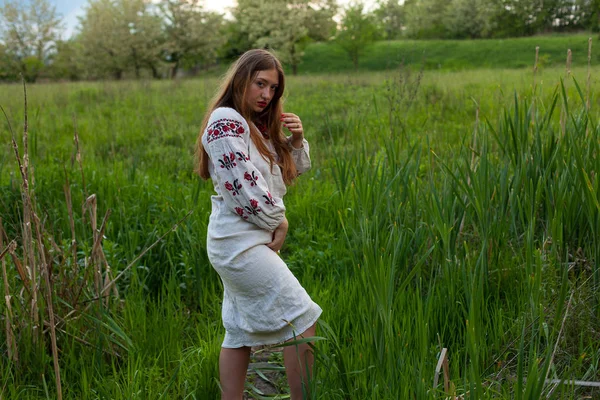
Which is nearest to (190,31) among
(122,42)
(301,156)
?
(122,42)

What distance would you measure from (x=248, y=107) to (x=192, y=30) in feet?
137

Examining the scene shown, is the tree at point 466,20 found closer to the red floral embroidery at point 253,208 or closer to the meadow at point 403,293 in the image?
the meadow at point 403,293

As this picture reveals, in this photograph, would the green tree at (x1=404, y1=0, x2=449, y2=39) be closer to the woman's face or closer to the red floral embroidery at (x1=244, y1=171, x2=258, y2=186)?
the woman's face

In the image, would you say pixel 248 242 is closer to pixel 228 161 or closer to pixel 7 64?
pixel 228 161

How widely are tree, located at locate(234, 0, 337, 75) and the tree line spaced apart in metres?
0.07

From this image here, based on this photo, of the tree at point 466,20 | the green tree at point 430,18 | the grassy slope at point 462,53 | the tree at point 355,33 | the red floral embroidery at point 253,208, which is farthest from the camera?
the green tree at point 430,18

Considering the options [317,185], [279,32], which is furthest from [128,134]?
[279,32]

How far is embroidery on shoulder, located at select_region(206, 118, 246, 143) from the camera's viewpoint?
76.5 inches

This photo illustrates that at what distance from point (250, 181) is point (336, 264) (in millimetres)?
1476

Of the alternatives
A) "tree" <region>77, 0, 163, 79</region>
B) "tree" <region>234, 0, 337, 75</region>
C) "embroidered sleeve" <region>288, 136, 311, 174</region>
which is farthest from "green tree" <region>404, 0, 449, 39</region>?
"embroidered sleeve" <region>288, 136, 311, 174</region>

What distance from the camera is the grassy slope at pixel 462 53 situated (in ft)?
89.3

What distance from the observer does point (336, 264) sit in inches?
129

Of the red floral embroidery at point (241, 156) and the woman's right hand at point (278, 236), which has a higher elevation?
the red floral embroidery at point (241, 156)

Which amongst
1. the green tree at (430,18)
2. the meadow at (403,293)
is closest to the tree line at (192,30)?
the green tree at (430,18)
